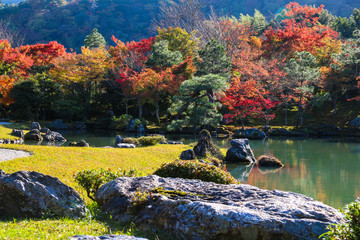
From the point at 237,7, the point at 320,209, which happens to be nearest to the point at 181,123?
the point at 320,209

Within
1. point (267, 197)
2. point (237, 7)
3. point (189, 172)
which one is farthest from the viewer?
point (237, 7)

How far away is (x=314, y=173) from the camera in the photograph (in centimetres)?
1809

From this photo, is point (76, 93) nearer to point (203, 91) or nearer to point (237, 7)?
point (203, 91)

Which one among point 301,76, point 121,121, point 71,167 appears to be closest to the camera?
point 71,167

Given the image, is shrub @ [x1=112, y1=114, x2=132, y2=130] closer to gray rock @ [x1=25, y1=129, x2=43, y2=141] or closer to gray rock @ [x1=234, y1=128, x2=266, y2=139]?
gray rock @ [x1=25, y1=129, x2=43, y2=141]

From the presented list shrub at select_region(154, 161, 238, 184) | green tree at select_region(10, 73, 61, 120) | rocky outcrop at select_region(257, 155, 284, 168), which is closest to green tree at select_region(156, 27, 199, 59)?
green tree at select_region(10, 73, 61, 120)

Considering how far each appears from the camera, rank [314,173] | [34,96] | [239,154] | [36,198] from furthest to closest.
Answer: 1. [34,96]
2. [239,154]
3. [314,173]
4. [36,198]

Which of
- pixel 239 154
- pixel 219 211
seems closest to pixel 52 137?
pixel 239 154

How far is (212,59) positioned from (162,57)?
28.5 ft

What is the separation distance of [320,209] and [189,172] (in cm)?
498

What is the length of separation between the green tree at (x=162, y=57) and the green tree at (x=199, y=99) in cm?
1284

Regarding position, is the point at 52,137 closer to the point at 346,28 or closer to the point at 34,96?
the point at 34,96

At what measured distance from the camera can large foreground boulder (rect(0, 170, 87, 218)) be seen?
6.18 meters

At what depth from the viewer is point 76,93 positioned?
46.1 metres
